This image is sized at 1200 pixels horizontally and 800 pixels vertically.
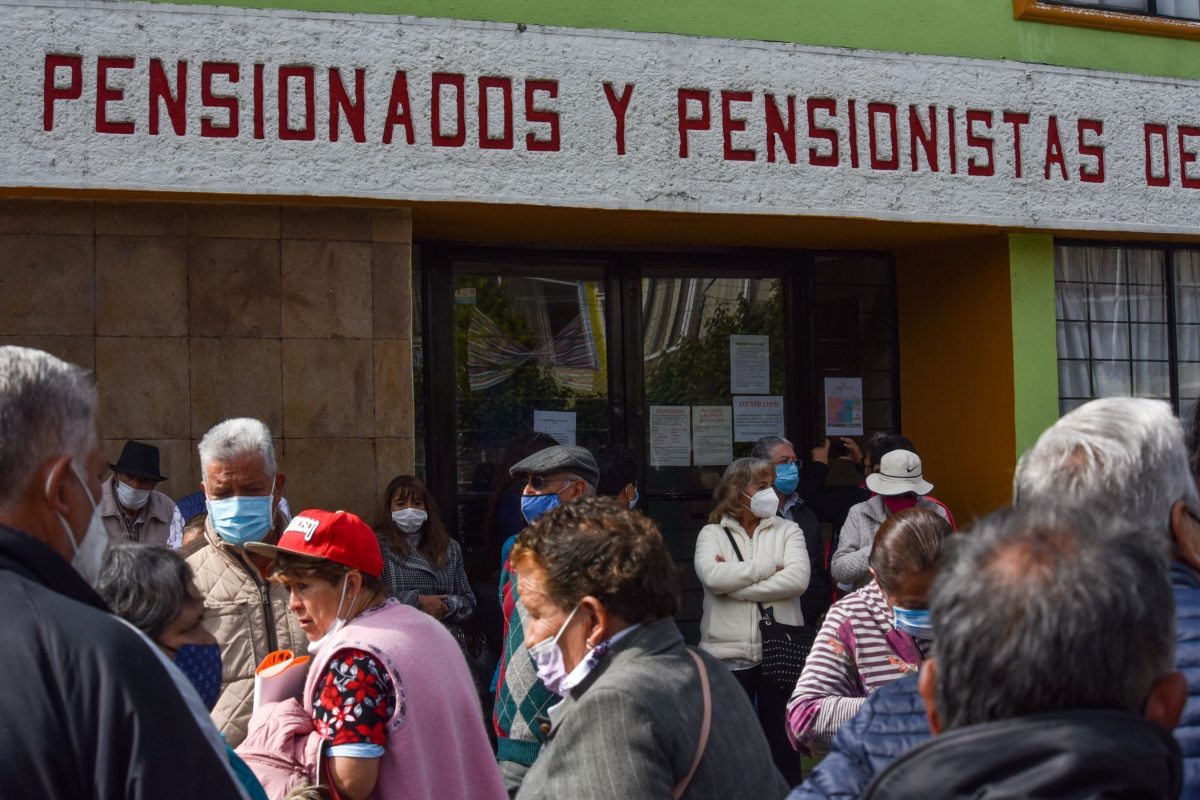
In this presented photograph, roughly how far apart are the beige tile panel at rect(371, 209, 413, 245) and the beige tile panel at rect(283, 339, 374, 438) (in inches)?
23.1

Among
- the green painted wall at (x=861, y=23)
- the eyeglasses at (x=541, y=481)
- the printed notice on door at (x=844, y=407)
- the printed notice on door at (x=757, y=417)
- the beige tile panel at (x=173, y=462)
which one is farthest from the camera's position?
the printed notice on door at (x=844, y=407)

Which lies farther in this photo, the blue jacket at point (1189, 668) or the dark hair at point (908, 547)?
the dark hair at point (908, 547)

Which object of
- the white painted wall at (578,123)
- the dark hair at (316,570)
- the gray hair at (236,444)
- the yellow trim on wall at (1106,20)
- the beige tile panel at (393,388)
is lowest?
the dark hair at (316,570)

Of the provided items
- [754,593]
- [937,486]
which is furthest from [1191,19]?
[754,593]

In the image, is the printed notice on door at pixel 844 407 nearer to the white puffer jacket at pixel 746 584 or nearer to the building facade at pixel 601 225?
the building facade at pixel 601 225

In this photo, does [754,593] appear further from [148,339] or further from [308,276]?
[148,339]

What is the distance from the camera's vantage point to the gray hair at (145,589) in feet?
10.6

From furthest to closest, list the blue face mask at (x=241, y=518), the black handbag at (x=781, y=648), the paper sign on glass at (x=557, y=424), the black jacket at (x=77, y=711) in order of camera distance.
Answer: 1. the paper sign on glass at (x=557, y=424)
2. the black handbag at (x=781, y=648)
3. the blue face mask at (x=241, y=518)
4. the black jacket at (x=77, y=711)

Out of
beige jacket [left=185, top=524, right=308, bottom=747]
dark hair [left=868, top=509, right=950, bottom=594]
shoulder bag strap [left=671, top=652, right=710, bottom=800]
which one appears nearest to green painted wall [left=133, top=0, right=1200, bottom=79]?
beige jacket [left=185, top=524, right=308, bottom=747]

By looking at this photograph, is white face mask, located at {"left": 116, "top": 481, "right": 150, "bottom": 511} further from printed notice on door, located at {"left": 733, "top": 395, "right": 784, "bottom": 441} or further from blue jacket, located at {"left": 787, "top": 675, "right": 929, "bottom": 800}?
blue jacket, located at {"left": 787, "top": 675, "right": 929, "bottom": 800}

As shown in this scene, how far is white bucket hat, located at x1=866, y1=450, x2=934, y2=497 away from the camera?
7.00 meters

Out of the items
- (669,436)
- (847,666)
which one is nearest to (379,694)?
(847,666)

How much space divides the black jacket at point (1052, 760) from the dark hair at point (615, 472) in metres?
4.75

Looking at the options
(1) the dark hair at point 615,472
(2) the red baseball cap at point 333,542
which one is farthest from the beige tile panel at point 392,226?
(2) the red baseball cap at point 333,542
